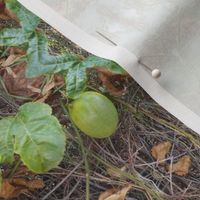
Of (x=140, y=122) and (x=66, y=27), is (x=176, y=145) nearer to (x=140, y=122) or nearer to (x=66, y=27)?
(x=140, y=122)

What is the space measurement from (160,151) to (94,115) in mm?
191

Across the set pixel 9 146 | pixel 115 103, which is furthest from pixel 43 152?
pixel 115 103

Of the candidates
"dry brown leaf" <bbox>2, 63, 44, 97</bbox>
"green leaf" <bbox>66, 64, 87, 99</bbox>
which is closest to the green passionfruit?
"green leaf" <bbox>66, 64, 87, 99</bbox>

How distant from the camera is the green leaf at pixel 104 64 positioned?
84 cm

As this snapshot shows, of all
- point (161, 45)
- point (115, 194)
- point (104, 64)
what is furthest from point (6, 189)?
point (161, 45)

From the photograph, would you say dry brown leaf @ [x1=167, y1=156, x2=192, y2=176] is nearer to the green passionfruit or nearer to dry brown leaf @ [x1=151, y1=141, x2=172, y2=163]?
dry brown leaf @ [x1=151, y1=141, x2=172, y2=163]

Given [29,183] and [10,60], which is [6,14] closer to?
[10,60]

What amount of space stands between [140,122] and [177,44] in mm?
227

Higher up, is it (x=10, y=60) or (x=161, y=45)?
(x=161, y=45)

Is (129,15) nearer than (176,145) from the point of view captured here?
Yes

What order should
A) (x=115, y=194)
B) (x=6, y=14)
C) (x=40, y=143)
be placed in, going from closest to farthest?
1. (x=40, y=143)
2. (x=115, y=194)
3. (x=6, y=14)

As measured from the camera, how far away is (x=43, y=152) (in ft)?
2.51

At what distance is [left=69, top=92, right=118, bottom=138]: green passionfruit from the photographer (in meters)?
0.82

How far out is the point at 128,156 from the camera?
3.01 feet
